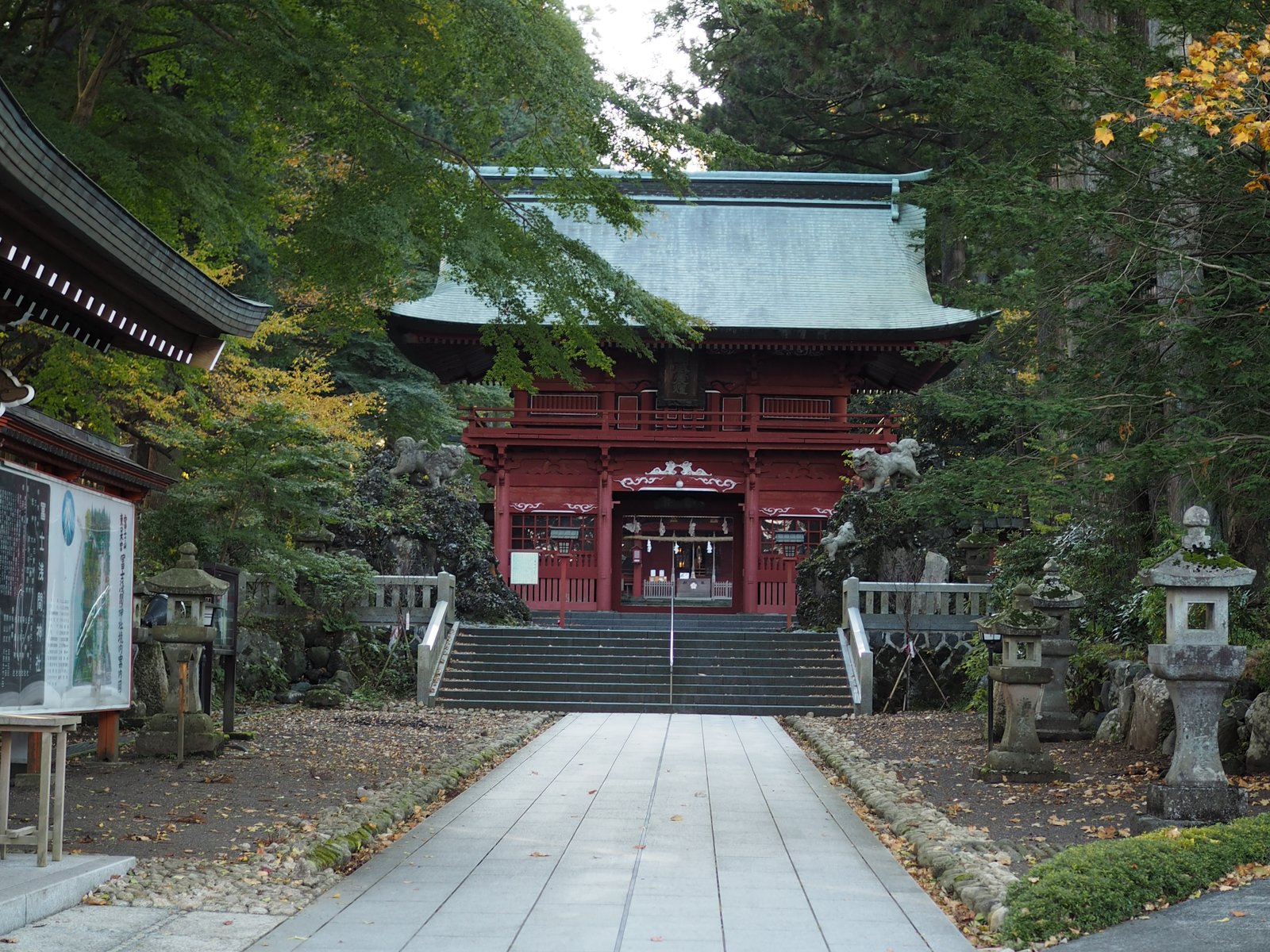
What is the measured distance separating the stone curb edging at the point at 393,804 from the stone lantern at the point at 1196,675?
462 cm

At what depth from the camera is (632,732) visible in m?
15.2

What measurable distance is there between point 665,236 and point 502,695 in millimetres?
15320

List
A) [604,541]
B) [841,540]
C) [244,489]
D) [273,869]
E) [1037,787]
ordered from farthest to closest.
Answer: [604,541] < [841,540] < [244,489] < [1037,787] < [273,869]

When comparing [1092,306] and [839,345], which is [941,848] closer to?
[1092,306]

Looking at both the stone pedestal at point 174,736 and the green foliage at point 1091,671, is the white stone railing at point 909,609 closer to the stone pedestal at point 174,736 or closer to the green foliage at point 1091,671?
the green foliage at point 1091,671

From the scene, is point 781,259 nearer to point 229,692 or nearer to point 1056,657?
point 1056,657

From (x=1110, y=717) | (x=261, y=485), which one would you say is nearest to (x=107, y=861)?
(x=1110, y=717)

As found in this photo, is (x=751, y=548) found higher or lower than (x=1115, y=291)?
lower

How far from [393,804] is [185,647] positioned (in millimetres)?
3386

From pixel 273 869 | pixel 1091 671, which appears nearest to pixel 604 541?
pixel 1091 671

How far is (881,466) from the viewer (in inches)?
916

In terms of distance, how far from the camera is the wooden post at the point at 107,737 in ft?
34.2

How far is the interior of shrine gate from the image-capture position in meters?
26.4

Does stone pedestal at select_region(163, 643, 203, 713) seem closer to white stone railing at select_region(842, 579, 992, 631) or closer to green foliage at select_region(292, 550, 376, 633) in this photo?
green foliage at select_region(292, 550, 376, 633)
